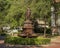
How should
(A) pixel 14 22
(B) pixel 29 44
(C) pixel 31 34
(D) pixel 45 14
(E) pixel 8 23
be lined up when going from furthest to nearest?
1. (E) pixel 8 23
2. (A) pixel 14 22
3. (D) pixel 45 14
4. (C) pixel 31 34
5. (B) pixel 29 44

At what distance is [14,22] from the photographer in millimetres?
35750

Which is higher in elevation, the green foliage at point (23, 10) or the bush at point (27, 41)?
the green foliage at point (23, 10)

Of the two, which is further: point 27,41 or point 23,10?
point 23,10

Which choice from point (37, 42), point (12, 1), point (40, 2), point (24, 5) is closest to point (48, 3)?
point (40, 2)

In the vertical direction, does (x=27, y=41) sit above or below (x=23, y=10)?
below

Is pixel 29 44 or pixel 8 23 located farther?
pixel 8 23

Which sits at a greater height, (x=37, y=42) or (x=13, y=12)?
(x=13, y=12)

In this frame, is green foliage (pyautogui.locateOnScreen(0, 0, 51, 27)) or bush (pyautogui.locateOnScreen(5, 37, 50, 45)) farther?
green foliage (pyautogui.locateOnScreen(0, 0, 51, 27))

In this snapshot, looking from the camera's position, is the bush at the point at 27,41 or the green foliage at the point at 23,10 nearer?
the bush at the point at 27,41

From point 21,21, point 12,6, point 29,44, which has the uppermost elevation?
point 12,6

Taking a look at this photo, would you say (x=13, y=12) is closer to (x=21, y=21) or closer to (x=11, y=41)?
(x=21, y=21)

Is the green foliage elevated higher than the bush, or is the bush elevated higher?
the green foliage

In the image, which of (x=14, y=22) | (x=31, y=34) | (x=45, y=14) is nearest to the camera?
(x=31, y=34)

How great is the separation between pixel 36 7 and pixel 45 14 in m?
1.64
